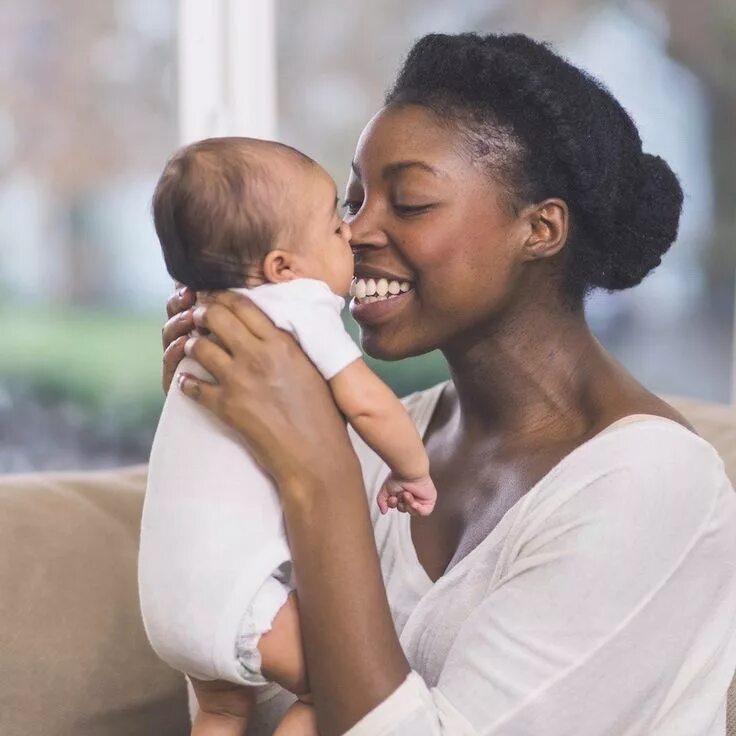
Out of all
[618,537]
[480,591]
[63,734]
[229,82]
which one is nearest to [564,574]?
[618,537]

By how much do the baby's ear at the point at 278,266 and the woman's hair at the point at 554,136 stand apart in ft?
1.07

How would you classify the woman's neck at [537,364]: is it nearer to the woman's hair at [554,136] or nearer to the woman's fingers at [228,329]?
the woman's hair at [554,136]

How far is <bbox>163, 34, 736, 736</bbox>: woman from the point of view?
3.97ft

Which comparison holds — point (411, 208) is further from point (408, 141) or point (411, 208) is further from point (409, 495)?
point (409, 495)

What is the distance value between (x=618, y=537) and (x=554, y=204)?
458mm

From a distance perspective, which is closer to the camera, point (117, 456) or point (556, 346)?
point (556, 346)

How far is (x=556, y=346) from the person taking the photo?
60.5 inches

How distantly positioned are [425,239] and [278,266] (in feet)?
0.82

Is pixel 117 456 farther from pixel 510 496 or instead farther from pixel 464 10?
pixel 510 496

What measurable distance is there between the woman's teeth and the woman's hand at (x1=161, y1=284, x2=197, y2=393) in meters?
0.21

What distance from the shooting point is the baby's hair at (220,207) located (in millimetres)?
1203

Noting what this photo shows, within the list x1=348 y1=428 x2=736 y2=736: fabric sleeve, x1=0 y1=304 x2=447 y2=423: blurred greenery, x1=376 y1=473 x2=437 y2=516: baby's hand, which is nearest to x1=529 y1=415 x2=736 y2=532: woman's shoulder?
x1=348 y1=428 x2=736 y2=736: fabric sleeve

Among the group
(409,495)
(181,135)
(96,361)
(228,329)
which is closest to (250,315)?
(228,329)

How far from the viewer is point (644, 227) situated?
1561mm
